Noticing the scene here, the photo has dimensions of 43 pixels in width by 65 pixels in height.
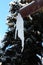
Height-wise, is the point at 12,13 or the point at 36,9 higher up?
the point at 12,13

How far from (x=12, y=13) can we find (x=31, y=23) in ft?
4.60

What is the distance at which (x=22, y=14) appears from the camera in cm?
145

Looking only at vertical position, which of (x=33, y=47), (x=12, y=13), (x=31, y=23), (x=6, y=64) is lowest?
(x=6, y=64)

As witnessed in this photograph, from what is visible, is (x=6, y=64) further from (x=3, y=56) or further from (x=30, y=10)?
(x=30, y=10)

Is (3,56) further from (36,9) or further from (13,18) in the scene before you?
(36,9)

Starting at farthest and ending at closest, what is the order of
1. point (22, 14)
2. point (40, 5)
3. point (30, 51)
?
point (30, 51) < point (22, 14) < point (40, 5)

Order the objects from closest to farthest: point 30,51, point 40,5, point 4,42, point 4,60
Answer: point 40,5 → point 30,51 → point 4,60 → point 4,42

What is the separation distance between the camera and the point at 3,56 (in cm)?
538

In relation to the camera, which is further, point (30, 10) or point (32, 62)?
point (32, 62)

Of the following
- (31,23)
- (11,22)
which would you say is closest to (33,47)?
(31,23)

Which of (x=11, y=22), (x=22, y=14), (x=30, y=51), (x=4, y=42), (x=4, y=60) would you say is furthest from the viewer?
(x=11, y=22)

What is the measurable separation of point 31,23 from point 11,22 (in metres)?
1.18

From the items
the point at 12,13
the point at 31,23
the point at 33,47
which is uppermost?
the point at 12,13

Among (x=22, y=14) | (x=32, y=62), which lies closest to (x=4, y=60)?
(x=32, y=62)
